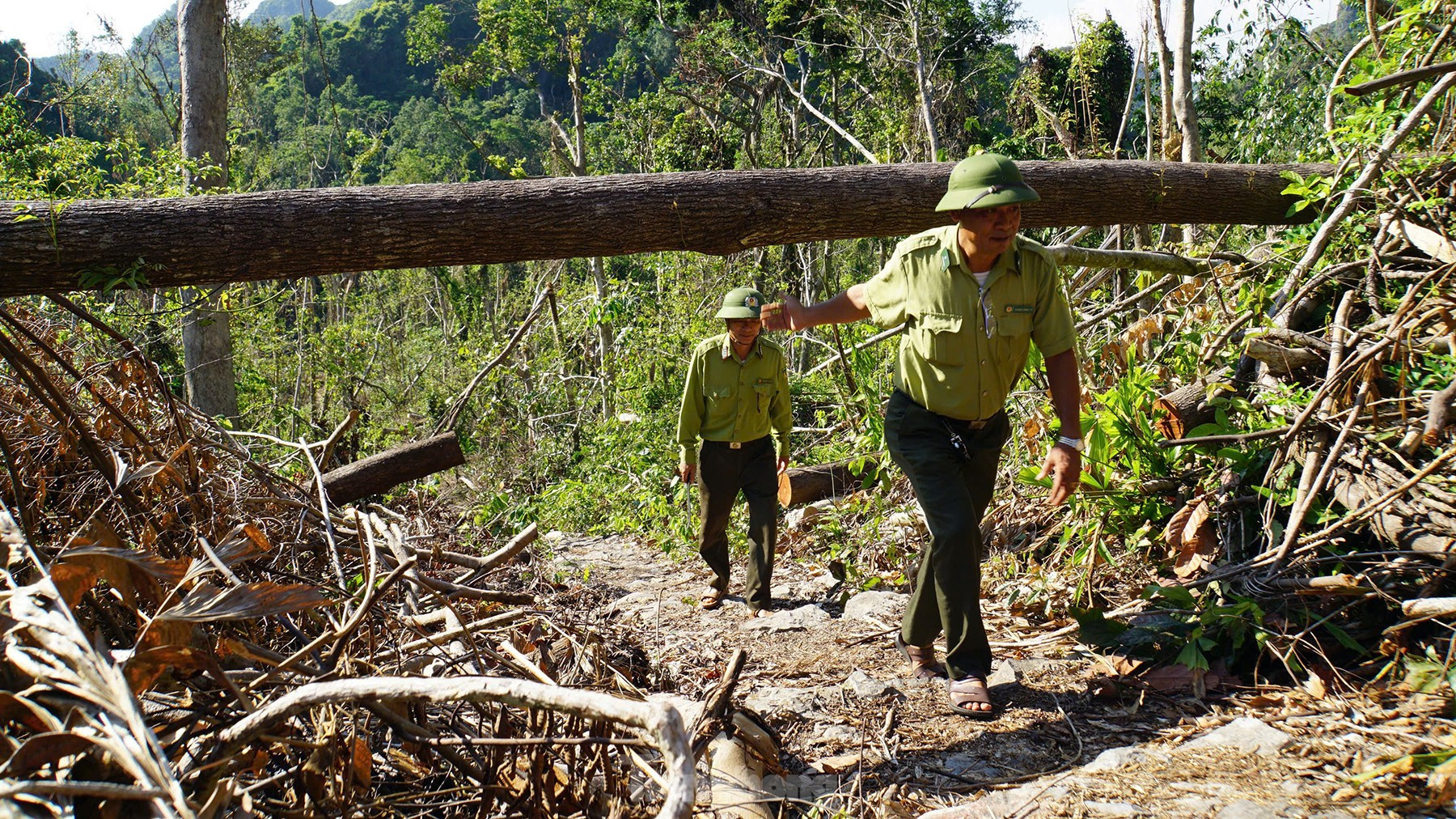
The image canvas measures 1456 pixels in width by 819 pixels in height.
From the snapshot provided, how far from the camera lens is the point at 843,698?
3.90 metres

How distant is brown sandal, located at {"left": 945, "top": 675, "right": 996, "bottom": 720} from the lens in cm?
366

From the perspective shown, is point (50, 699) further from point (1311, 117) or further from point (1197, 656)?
point (1311, 117)

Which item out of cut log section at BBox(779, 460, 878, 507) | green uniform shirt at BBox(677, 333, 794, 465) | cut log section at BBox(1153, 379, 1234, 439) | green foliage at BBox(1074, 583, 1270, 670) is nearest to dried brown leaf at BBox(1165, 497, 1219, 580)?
green foliage at BBox(1074, 583, 1270, 670)

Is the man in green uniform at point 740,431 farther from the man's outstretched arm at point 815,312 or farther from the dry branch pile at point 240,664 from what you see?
the dry branch pile at point 240,664

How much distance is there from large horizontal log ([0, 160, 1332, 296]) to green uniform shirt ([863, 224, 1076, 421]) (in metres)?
0.96

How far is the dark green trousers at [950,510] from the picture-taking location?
3.74 metres

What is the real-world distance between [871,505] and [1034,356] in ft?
5.21

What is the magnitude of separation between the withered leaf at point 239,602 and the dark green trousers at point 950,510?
8.05 ft

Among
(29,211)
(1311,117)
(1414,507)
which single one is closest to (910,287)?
(1414,507)

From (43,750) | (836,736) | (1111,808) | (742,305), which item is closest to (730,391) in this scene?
(742,305)

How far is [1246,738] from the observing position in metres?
3.17

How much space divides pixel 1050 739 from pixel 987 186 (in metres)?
1.98

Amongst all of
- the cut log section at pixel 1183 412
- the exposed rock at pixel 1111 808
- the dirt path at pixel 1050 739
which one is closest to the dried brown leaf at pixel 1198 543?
the cut log section at pixel 1183 412

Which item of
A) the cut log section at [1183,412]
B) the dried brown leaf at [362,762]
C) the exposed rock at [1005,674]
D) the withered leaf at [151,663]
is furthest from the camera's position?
the cut log section at [1183,412]
